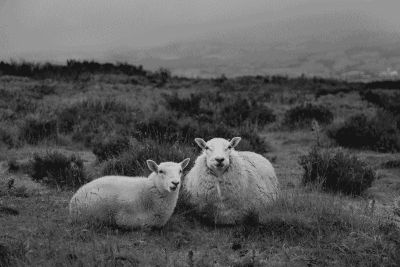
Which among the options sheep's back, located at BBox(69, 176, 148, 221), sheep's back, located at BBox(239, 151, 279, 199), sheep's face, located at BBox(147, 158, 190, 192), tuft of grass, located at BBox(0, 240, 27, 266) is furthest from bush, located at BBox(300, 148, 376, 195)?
tuft of grass, located at BBox(0, 240, 27, 266)

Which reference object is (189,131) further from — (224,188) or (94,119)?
(224,188)

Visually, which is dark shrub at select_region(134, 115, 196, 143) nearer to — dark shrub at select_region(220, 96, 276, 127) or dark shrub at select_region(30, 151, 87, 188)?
dark shrub at select_region(30, 151, 87, 188)

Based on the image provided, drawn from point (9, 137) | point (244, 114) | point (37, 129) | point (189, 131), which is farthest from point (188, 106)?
point (9, 137)

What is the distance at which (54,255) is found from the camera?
5215 millimetres

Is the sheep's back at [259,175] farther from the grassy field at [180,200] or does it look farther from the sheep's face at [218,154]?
the sheep's face at [218,154]

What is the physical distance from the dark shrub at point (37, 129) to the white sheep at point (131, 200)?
7.12 m

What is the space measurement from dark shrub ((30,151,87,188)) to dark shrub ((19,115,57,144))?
367 centimetres

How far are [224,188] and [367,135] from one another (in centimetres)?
786

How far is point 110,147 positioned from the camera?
11398mm

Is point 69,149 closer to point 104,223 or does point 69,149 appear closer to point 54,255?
point 104,223

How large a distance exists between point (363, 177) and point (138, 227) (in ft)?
16.1

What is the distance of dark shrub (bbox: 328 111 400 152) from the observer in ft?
46.0

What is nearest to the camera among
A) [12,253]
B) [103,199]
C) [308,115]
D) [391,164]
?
[12,253]

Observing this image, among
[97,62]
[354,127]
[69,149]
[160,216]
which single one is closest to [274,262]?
[160,216]
